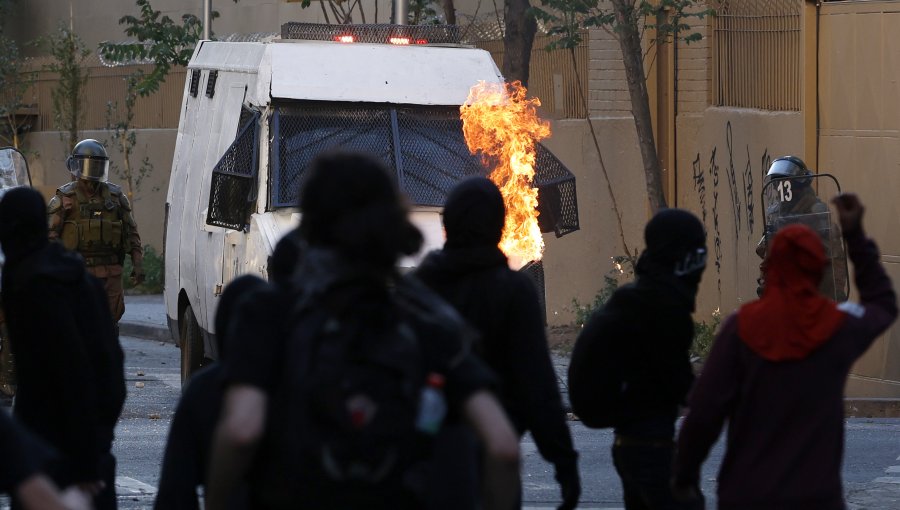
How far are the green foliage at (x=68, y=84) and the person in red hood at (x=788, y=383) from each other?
22.1 meters

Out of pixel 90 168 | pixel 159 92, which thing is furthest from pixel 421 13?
pixel 159 92

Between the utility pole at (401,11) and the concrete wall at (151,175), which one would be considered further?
the concrete wall at (151,175)

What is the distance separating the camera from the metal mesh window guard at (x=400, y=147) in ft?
34.1

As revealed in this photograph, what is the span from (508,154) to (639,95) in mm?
4723

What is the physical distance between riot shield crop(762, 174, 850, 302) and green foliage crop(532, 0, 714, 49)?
3619 millimetres

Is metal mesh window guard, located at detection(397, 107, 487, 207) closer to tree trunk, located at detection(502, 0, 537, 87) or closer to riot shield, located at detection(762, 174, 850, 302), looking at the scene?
riot shield, located at detection(762, 174, 850, 302)

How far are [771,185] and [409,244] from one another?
888 cm

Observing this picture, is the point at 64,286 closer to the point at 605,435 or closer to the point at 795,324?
the point at 795,324

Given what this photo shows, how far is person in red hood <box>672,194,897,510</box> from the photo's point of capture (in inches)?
171

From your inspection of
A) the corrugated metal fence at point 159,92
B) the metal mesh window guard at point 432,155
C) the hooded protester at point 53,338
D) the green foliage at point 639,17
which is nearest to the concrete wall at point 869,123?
the green foliage at point 639,17

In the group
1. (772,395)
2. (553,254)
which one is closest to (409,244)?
(772,395)

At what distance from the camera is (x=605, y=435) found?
10.5 meters

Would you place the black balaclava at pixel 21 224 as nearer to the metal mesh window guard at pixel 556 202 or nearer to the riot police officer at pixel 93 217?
the metal mesh window guard at pixel 556 202

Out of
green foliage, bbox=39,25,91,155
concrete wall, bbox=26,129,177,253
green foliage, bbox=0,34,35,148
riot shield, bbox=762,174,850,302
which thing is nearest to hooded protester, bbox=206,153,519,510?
riot shield, bbox=762,174,850,302
